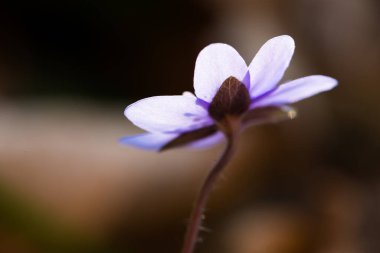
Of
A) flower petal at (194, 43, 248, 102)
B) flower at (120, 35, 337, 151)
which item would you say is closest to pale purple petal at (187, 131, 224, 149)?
flower at (120, 35, 337, 151)

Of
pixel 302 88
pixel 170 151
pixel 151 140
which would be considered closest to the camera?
pixel 302 88

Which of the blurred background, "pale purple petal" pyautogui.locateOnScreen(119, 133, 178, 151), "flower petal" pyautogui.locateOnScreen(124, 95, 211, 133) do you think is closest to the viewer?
"flower petal" pyautogui.locateOnScreen(124, 95, 211, 133)

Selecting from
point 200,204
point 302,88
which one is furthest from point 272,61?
point 200,204

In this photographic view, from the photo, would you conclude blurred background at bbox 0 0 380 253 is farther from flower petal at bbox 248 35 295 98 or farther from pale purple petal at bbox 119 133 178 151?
flower petal at bbox 248 35 295 98

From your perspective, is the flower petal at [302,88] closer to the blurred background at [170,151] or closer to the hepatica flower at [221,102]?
the hepatica flower at [221,102]

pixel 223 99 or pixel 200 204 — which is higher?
pixel 223 99

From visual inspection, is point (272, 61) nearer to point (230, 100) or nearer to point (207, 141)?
point (230, 100)

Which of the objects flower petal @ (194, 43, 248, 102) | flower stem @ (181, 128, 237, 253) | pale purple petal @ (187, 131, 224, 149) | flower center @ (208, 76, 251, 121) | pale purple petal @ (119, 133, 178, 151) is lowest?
flower stem @ (181, 128, 237, 253)
